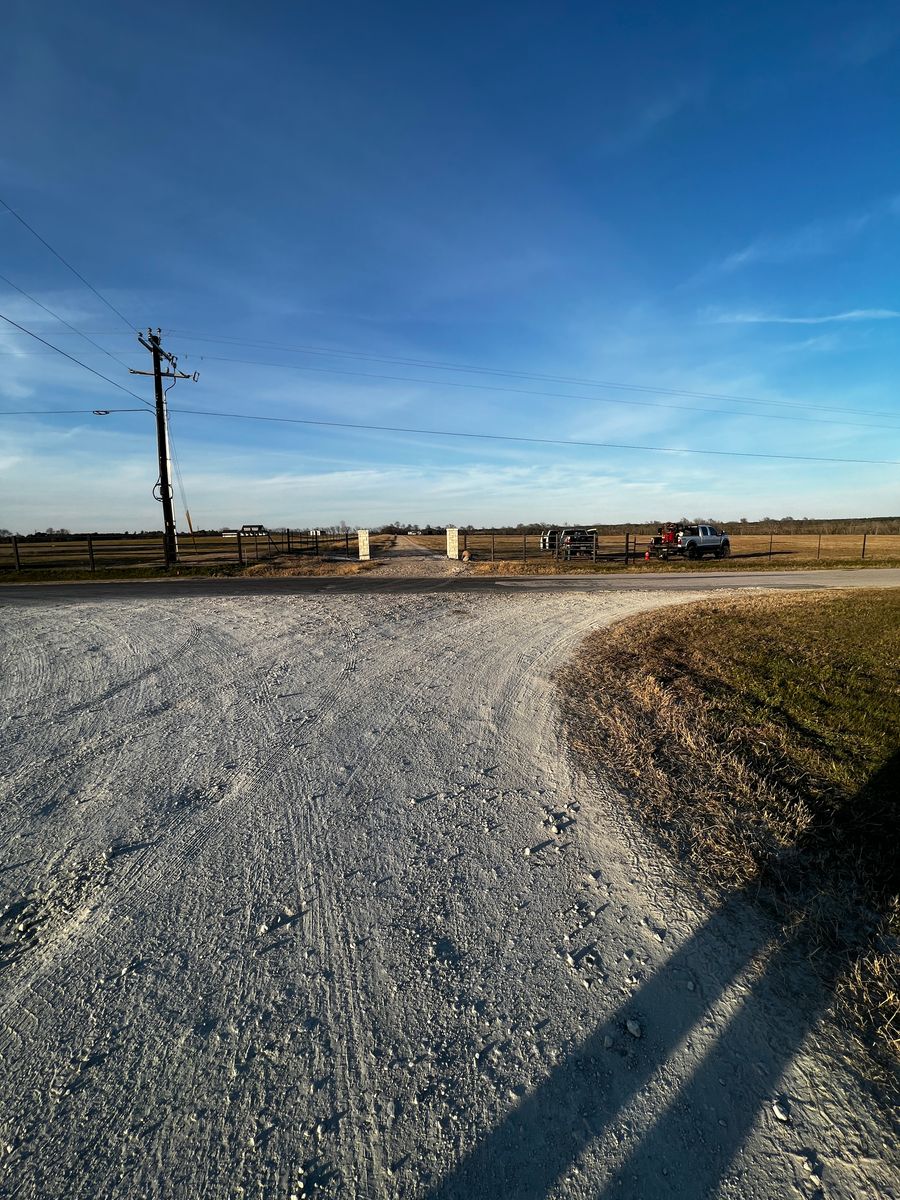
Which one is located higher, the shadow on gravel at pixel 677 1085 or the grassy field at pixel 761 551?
the grassy field at pixel 761 551

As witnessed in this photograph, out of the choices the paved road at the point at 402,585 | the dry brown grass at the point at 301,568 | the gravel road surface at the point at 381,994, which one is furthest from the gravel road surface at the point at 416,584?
the gravel road surface at the point at 381,994

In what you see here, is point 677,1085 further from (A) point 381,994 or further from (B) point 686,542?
(B) point 686,542

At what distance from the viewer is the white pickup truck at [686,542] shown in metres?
30.6

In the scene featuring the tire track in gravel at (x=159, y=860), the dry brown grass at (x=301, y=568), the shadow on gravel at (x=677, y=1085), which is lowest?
the shadow on gravel at (x=677, y=1085)

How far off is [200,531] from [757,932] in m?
29.4

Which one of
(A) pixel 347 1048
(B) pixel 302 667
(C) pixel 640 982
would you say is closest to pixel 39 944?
(A) pixel 347 1048

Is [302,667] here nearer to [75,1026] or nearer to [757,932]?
[75,1026]

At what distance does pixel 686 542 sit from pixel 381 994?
1258 inches

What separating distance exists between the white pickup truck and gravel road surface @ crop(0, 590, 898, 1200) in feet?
94.4

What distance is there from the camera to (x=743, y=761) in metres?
4.19

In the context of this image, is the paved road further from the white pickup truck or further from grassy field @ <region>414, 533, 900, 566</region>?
the white pickup truck

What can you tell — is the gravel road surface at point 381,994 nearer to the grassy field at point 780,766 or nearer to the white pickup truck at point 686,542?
the grassy field at point 780,766

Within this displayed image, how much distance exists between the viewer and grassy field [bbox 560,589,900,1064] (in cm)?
258

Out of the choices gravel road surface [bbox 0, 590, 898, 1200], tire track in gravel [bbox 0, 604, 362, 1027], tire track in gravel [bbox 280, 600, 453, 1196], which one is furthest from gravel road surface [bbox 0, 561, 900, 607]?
tire track in gravel [bbox 280, 600, 453, 1196]
